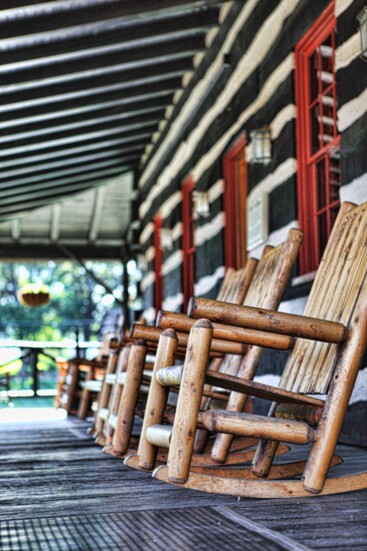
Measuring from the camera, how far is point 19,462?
11.1 feet

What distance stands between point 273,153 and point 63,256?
26.0 ft

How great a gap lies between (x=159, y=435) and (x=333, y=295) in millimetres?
769

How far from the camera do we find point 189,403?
2273 mm

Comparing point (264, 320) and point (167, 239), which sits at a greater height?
point (167, 239)

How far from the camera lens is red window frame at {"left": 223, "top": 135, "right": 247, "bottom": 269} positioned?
20.4ft

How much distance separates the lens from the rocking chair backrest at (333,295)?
2508mm

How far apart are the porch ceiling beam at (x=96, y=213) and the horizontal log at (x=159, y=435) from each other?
31.8 feet

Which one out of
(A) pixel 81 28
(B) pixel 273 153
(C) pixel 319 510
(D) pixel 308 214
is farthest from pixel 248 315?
(A) pixel 81 28

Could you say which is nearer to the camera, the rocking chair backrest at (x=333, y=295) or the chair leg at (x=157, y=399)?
the rocking chair backrest at (x=333, y=295)

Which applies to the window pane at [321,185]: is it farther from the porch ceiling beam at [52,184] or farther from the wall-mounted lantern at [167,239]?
the porch ceiling beam at [52,184]

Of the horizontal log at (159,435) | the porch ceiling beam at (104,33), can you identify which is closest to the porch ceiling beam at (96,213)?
the porch ceiling beam at (104,33)

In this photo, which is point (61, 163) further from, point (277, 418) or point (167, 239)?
point (277, 418)

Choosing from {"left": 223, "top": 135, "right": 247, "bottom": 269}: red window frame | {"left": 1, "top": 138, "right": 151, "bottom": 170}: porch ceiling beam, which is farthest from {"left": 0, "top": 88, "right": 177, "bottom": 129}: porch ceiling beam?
{"left": 223, "top": 135, "right": 247, "bottom": 269}: red window frame

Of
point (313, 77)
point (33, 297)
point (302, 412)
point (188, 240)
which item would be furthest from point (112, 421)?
point (33, 297)
